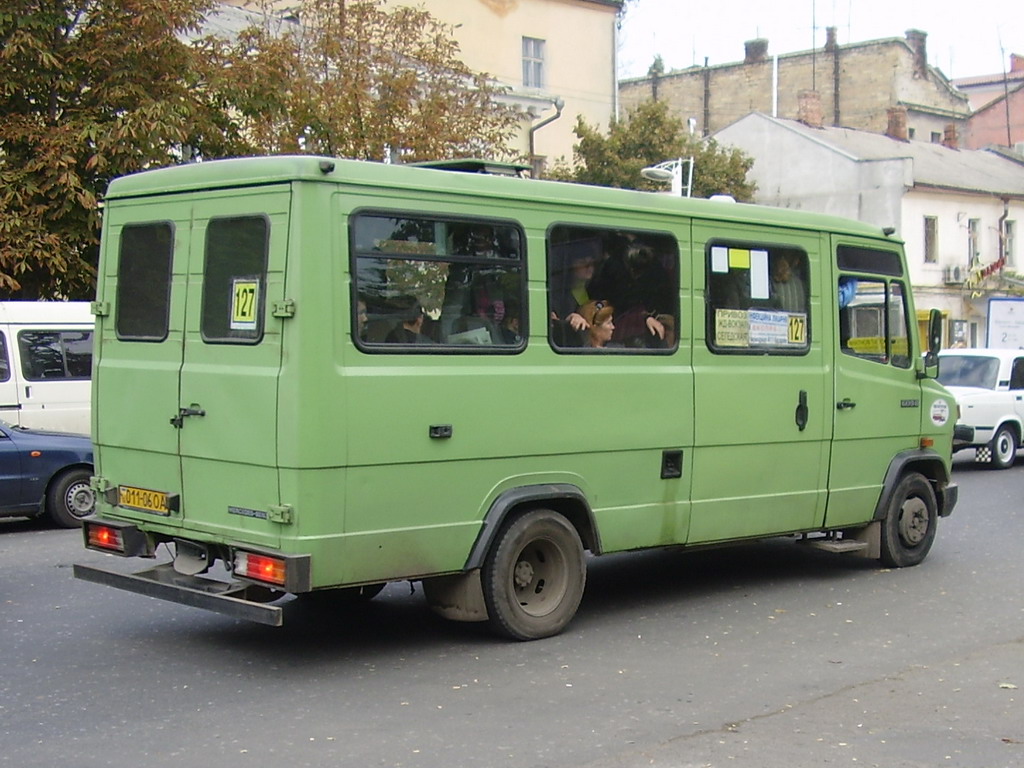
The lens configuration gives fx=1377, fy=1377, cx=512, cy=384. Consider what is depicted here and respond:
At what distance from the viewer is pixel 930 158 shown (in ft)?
168

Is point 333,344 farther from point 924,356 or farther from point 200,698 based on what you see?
point 924,356

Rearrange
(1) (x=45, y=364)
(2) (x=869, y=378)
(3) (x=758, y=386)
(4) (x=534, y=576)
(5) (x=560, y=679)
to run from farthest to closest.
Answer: (1) (x=45, y=364)
(2) (x=869, y=378)
(3) (x=758, y=386)
(4) (x=534, y=576)
(5) (x=560, y=679)

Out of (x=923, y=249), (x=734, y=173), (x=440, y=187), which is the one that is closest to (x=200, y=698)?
(x=440, y=187)

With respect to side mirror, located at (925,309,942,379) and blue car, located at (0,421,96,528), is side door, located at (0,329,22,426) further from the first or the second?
side mirror, located at (925,309,942,379)

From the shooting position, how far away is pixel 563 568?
28.1 feet

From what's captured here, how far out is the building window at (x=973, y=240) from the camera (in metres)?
48.3

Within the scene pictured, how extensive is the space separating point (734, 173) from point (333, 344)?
1432 inches

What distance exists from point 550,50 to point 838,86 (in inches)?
922

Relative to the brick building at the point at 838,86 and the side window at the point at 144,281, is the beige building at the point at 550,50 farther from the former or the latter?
the side window at the point at 144,281

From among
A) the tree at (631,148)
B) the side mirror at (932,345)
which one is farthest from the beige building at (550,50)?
the side mirror at (932,345)

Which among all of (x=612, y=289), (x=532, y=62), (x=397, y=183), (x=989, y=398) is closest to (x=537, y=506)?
(x=612, y=289)

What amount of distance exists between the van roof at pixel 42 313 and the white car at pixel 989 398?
12.1 m

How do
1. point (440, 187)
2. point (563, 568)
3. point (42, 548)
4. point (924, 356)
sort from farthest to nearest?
point (42, 548) → point (924, 356) → point (563, 568) → point (440, 187)

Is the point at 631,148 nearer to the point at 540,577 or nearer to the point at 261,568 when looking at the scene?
the point at 540,577
